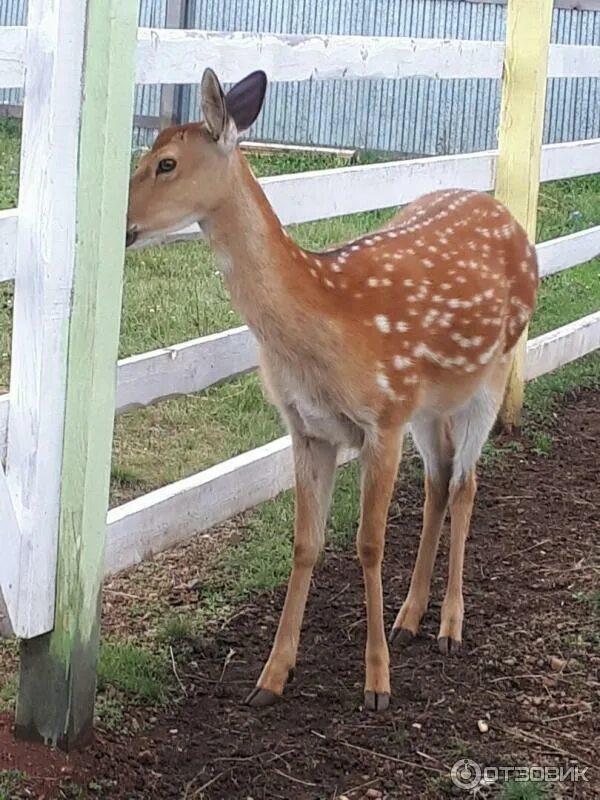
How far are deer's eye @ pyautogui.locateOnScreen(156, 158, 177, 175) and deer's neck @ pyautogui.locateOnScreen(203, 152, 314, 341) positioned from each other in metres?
0.15

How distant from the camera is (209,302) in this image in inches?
284

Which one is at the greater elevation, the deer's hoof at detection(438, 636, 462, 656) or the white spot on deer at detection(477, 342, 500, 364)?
the white spot on deer at detection(477, 342, 500, 364)

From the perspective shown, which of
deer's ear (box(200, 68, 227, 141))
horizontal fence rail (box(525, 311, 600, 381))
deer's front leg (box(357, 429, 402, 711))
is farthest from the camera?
horizontal fence rail (box(525, 311, 600, 381))

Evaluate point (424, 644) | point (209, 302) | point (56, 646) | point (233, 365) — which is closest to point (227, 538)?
point (233, 365)

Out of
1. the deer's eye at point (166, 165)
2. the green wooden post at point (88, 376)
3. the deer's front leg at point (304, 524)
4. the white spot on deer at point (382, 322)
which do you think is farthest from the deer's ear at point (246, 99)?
the deer's front leg at point (304, 524)

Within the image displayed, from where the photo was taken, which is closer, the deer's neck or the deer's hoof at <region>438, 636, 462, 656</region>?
the deer's neck

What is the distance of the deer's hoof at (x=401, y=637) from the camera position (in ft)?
14.5

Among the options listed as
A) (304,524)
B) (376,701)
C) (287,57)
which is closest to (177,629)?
(304,524)

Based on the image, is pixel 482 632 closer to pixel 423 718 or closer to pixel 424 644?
pixel 424 644

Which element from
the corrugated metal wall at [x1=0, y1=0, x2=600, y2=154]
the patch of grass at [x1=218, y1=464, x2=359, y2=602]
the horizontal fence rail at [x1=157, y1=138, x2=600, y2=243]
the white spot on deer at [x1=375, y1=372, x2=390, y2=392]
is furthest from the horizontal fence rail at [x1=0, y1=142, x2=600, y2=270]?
the corrugated metal wall at [x1=0, y1=0, x2=600, y2=154]

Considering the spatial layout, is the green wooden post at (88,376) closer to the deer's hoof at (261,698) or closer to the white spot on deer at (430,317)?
the deer's hoof at (261,698)

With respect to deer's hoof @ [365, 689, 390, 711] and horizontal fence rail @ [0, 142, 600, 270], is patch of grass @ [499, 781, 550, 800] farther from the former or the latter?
horizontal fence rail @ [0, 142, 600, 270]

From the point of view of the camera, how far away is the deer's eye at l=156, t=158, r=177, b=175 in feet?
12.1

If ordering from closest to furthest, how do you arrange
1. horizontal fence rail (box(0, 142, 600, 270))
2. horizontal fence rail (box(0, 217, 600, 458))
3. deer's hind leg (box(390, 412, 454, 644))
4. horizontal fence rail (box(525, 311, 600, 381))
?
deer's hind leg (box(390, 412, 454, 644)), horizontal fence rail (box(0, 217, 600, 458)), horizontal fence rail (box(0, 142, 600, 270)), horizontal fence rail (box(525, 311, 600, 381))
